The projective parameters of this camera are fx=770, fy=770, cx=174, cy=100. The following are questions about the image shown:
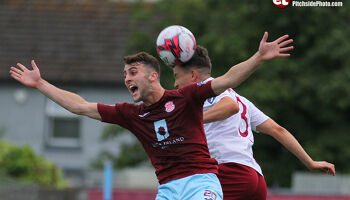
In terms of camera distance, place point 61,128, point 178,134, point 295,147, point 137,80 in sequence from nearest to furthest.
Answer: point 178,134, point 137,80, point 295,147, point 61,128

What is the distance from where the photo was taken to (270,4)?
1983cm

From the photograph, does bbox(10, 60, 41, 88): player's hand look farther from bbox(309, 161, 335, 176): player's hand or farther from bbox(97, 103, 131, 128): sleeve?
bbox(309, 161, 335, 176): player's hand

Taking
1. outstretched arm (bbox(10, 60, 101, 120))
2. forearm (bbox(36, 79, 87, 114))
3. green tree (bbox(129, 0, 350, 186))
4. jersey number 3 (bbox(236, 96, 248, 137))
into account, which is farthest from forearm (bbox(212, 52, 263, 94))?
green tree (bbox(129, 0, 350, 186))

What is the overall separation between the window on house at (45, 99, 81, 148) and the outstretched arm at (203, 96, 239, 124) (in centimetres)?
2011

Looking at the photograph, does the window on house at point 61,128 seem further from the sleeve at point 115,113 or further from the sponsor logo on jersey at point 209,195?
the sponsor logo on jersey at point 209,195

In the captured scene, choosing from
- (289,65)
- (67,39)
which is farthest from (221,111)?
(67,39)

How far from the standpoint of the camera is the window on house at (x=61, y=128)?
88.8 ft

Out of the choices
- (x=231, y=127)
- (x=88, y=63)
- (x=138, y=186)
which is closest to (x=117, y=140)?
(x=88, y=63)

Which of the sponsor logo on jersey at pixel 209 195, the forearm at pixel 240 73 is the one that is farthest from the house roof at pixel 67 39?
the forearm at pixel 240 73

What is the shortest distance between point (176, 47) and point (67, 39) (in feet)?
67.6

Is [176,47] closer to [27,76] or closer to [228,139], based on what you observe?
[228,139]

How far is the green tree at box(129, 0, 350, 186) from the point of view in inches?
753

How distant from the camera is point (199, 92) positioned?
6.76 m

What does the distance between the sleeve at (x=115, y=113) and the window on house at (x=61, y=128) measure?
19.9 meters
